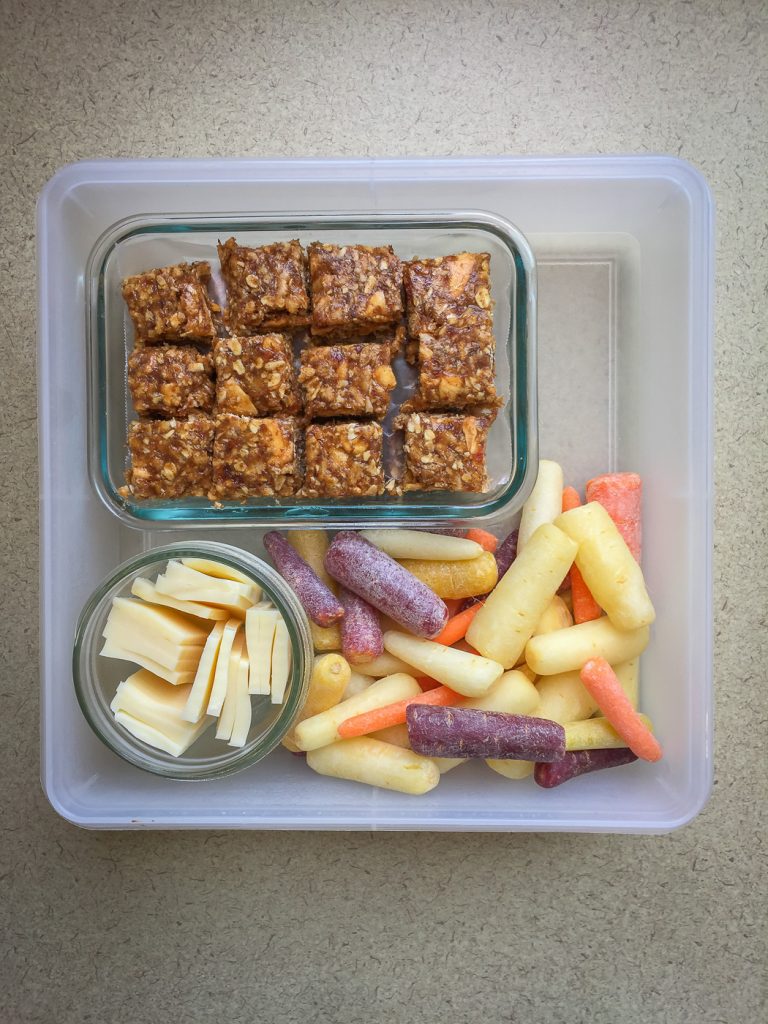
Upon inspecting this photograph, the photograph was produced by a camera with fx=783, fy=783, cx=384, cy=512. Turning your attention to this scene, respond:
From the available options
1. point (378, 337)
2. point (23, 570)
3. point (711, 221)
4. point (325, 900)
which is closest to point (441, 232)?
point (378, 337)

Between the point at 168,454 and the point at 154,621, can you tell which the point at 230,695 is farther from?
the point at 168,454

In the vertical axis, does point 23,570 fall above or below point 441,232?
below

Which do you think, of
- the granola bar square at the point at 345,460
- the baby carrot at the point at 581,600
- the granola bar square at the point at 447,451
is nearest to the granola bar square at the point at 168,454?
the granola bar square at the point at 345,460

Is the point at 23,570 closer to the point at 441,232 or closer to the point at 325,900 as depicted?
the point at 325,900

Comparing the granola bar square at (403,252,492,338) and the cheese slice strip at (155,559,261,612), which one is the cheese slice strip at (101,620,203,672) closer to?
the cheese slice strip at (155,559,261,612)

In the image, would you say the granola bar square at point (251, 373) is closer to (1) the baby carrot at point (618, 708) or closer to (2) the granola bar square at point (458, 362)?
(2) the granola bar square at point (458, 362)

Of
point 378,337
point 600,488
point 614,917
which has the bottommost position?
point 614,917

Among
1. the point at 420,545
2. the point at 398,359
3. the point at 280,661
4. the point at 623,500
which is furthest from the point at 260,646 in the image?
the point at 623,500
